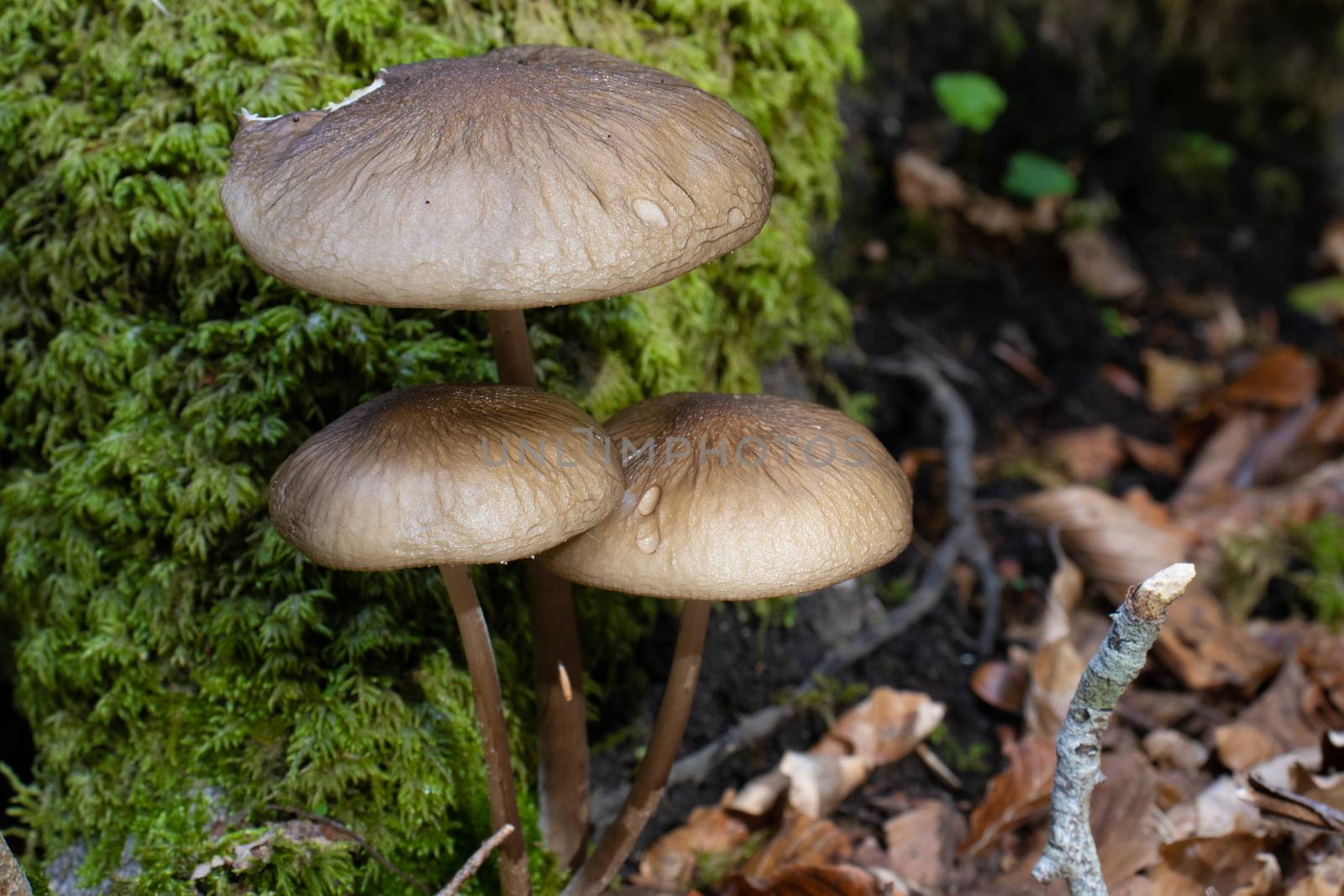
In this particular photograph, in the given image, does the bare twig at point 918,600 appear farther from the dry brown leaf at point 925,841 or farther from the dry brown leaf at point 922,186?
the dry brown leaf at point 922,186

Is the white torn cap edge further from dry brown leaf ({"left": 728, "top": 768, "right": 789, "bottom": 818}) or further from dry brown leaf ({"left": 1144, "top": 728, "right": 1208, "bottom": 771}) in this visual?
dry brown leaf ({"left": 1144, "top": 728, "right": 1208, "bottom": 771})

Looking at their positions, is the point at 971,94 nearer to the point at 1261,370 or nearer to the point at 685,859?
the point at 1261,370

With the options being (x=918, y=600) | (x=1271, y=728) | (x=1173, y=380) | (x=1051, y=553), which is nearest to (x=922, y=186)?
(x=1173, y=380)

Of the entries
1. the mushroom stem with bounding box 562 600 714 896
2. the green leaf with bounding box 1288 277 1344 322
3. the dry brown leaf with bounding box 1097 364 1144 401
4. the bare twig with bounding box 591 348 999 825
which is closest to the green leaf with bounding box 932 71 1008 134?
the dry brown leaf with bounding box 1097 364 1144 401

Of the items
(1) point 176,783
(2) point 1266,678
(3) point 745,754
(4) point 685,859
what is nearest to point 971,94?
(2) point 1266,678

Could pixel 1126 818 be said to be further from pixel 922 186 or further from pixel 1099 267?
pixel 922 186
